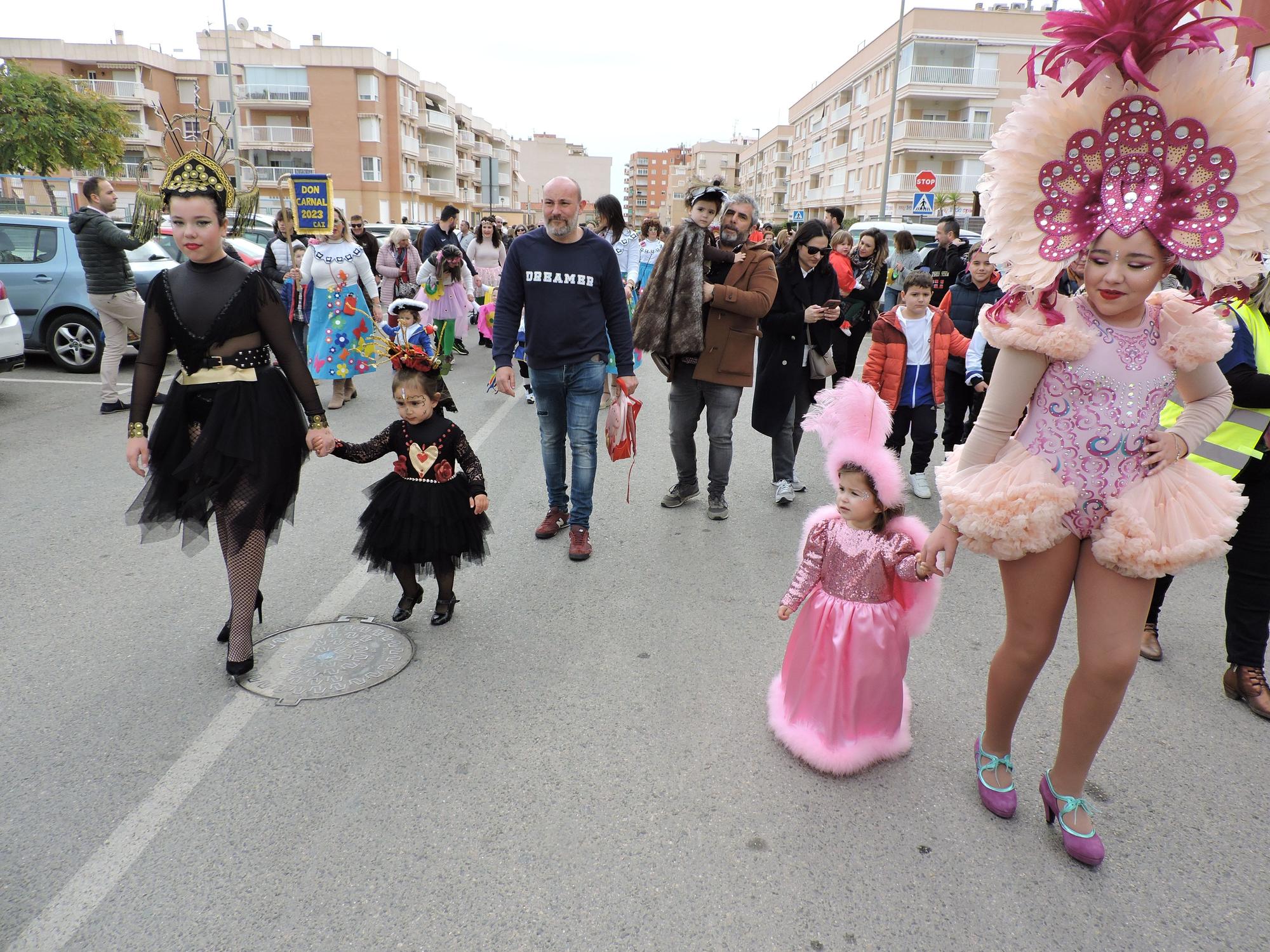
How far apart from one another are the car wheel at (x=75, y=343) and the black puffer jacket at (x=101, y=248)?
2229 millimetres

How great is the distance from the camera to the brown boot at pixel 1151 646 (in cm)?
391

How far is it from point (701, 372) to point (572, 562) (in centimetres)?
163

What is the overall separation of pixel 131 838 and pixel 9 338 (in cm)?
807

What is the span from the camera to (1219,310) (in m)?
2.48

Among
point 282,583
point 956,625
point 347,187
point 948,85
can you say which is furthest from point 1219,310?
point 347,187

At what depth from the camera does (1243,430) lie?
10.8 feet

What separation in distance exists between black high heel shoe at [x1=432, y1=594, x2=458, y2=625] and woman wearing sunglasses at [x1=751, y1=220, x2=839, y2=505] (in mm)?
2645

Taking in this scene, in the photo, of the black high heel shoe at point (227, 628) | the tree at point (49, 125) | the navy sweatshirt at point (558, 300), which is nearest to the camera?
the black high heel shoe at point (227, 628)

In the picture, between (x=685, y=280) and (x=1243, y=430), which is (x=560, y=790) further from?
(x=685, y=280)

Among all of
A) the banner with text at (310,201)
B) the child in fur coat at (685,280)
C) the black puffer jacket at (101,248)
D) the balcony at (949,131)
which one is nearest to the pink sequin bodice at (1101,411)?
the child in fur coat at (685,280)

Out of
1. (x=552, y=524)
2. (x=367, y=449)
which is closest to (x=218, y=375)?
(x=367, y=449)

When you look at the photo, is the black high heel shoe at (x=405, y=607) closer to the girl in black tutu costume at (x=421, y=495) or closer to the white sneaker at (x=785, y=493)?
the girl in black tutu costume at (x=421, y=495)

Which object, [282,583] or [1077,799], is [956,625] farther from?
[282,583]

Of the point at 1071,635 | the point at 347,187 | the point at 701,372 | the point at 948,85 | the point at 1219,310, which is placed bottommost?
the point at 1071,635
